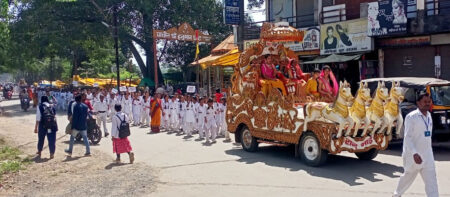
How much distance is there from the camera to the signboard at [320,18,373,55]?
18184 millimetres

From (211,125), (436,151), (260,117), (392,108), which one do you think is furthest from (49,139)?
(436,151)

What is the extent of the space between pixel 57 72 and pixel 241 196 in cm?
6607

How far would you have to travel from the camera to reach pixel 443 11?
16875 millimetres

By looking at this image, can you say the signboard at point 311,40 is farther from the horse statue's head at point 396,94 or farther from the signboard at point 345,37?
the horse statue's head at point 396,94

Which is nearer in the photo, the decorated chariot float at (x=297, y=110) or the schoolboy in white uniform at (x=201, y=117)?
the decorated chariot float at (x=297, y=110)

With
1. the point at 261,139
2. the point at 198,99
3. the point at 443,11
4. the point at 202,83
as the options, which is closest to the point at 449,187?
the point at 261,139

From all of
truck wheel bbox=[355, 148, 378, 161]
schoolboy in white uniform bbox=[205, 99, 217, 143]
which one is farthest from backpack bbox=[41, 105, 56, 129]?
truck wheel bbox=[355, 148, 378, 161]

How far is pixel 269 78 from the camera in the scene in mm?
11789

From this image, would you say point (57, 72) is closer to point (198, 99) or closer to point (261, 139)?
point (198, 99)

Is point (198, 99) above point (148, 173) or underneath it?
above

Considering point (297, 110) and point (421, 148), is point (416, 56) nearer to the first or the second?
point (297, 110)

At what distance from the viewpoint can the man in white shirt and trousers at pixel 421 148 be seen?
5891 mm

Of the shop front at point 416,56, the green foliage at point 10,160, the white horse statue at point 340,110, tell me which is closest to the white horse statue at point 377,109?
the white horse statue at point 340,110

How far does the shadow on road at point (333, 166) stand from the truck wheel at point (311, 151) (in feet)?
0.48
